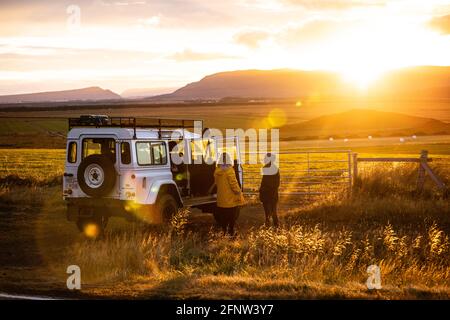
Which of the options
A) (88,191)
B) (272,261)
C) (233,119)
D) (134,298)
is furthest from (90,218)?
(233,119)

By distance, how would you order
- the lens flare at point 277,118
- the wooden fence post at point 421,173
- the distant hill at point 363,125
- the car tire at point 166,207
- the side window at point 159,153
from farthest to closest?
the lens flare at point 277,118 < the distant hill at point 363,125 < the wooden fence post at point 421,173 < the side window at point 159,153 < the car tire at point 166,207

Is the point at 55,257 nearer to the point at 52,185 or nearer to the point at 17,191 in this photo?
the point at 17,191

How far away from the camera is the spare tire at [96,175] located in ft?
41.5

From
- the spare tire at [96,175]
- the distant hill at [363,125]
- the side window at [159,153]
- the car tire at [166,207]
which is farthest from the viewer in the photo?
the distant hill at [363,125]

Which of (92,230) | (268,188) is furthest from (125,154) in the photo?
(268,188)

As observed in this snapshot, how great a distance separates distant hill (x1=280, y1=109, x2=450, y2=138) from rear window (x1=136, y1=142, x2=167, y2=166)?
6670 centimetres

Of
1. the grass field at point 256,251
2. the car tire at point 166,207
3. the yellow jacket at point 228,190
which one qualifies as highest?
the yellow jacket at point 228,190

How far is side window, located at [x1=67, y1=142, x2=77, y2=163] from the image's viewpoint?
13.4m

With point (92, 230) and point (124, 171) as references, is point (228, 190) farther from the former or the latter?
point (92, 230)

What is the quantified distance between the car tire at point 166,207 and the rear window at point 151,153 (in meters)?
0.79

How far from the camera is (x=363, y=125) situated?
91688mm

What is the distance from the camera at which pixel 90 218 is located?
43.8 feet

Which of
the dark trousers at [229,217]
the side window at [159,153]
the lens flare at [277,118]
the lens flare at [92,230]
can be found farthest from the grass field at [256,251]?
the lens flare at [277,118]

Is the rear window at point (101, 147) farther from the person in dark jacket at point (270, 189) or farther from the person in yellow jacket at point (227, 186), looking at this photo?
the person in dark jacket at point (270, 189)
